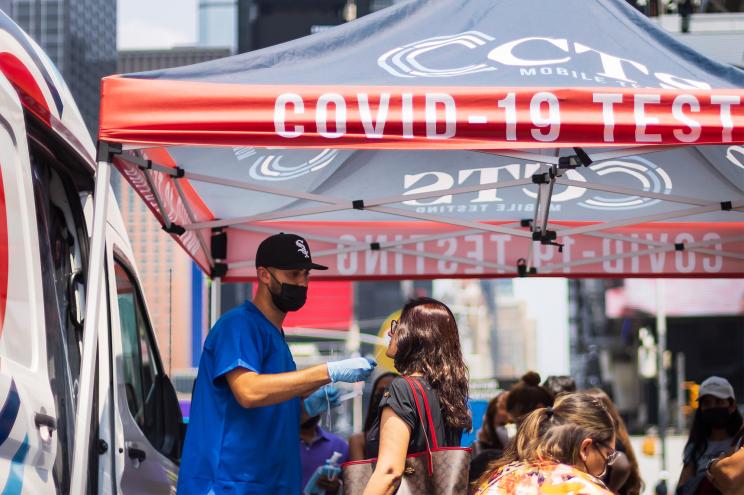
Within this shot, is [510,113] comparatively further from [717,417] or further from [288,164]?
[717,417]

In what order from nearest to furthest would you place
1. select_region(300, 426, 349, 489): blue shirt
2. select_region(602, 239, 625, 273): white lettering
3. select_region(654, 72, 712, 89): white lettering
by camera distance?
select_region(654, 72, 712, 89): white lettering → select_region(300, 426, 349, 489): blue shirt → select_region(602, 239, 625, 273): white lettering

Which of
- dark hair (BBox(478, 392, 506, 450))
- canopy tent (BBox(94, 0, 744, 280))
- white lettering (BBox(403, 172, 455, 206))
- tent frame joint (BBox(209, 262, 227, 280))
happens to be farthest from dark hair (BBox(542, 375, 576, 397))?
tent frame joint (BBox(209, 262, 227, 280))

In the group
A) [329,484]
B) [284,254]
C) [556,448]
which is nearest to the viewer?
[556,448]

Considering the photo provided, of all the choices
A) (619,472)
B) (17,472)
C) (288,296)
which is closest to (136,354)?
(288,296)

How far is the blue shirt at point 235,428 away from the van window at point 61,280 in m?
0.46

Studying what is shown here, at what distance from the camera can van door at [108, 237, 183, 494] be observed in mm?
4695

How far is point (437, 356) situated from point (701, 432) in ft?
10.8

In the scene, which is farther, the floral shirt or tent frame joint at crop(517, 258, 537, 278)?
tent frame joint at crop(517, 258, 537, 278)

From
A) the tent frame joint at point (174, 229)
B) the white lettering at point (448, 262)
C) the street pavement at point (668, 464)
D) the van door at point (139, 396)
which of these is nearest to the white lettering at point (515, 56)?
the van door at point (139, 396)

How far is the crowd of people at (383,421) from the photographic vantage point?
10.8ft

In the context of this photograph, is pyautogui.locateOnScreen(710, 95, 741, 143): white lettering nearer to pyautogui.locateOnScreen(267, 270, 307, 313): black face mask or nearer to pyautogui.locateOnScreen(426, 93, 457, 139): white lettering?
pyautogui.locateOnScreen(426, 93, 457, 139): white lettering

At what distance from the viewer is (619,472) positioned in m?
6.24

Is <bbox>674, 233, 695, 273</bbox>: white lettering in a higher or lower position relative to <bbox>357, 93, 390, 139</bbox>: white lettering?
lower

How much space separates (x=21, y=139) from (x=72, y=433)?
3.74ft
